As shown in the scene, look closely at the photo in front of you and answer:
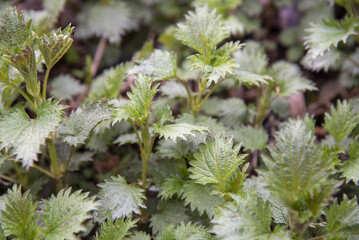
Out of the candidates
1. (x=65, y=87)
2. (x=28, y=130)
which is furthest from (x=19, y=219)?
(x=65, y=87)

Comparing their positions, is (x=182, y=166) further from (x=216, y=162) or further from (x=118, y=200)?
(x=118, y=200)

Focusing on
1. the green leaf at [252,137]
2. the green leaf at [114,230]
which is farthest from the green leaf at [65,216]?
the green leaf at [252,137]

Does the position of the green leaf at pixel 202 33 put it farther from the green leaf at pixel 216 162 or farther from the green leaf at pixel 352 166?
the green leaf at pixel 352 166

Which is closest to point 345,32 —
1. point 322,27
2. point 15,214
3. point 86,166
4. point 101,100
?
point 322,27

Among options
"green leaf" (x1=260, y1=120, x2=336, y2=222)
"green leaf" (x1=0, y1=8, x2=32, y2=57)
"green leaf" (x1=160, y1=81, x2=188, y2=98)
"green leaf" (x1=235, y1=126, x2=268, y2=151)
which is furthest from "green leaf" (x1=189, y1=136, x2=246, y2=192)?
"green leaf" (x1=0, y1=8, x2=32, y2=57)

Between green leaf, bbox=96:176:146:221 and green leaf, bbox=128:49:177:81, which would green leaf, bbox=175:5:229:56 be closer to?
green leaf, bbox=128:49:177:81
